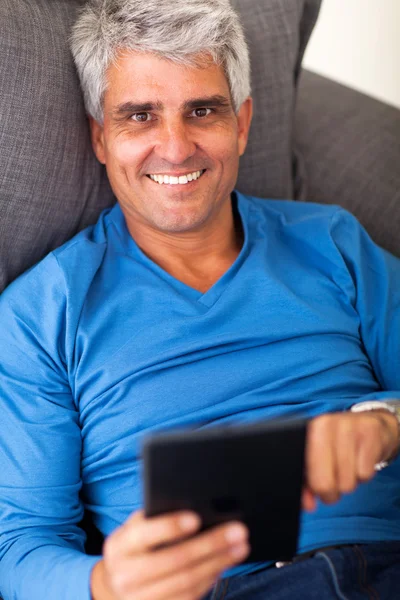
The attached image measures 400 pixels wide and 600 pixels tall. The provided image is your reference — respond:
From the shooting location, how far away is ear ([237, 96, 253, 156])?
143 centimetres

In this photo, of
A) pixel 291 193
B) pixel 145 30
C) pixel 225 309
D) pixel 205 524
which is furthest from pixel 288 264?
pixel 205 524

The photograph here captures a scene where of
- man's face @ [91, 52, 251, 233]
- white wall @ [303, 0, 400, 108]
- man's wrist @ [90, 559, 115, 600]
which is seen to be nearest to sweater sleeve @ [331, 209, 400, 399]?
man's face @ [91, 52, 251, 233]

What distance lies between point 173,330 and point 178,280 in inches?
4.9

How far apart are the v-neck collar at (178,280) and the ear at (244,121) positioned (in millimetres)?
138

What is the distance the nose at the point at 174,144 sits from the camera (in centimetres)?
122

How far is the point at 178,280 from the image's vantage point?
4.23ft

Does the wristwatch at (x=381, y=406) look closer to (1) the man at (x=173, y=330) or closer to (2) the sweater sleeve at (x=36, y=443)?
(1) the man at (x=173, y=330)

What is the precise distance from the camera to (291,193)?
1.63 m

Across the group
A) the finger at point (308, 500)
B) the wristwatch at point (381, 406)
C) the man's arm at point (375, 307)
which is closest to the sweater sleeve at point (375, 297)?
the man's arm at point (375, 307)

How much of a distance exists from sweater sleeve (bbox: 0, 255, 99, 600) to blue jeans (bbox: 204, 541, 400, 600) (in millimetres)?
238

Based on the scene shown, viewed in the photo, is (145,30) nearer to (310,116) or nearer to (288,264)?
(288,264)

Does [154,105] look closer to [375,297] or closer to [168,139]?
[168,139]

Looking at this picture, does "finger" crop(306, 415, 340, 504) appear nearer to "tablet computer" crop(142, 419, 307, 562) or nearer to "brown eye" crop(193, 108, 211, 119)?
"tablet computer" crop(142, 419, 307, 562)

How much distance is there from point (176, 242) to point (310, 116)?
1.91 feet
